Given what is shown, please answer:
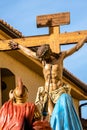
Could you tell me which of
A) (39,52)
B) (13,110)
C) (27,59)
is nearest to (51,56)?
(39,52)

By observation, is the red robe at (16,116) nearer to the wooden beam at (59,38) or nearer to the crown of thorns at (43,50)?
the crown of thorns at (43,50)

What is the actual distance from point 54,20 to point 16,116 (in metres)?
3.94

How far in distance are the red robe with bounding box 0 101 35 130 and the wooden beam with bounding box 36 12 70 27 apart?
12.0ft

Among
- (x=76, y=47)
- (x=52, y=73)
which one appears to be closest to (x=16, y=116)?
(x=52, y=73)

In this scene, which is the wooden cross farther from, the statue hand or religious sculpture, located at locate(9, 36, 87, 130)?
religious sculpture, located at locate(9, 36, 87, 130)

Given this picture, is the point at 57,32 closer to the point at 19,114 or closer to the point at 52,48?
the point at 52,48

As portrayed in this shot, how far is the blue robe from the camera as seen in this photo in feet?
23.7

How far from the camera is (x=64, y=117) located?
739 cm

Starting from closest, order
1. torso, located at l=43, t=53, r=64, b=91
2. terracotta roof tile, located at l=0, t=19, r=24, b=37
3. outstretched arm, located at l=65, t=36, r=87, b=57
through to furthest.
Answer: torso, located at l=43, t=53, r=64, b=91
outstretched arm, located at l=65, t=36, r=87, b=57
terracotta roof tile, located at l=0, t=19, r=24, b=37

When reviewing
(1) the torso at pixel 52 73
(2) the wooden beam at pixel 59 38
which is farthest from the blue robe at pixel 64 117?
(2) the wooden beam at pixel 59 38

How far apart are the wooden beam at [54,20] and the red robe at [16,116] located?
366 cm

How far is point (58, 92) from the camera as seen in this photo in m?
7.99

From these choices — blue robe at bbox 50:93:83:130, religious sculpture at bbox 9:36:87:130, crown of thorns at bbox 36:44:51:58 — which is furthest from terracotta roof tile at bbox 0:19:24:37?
blue robe at bbox 50:93:83:130

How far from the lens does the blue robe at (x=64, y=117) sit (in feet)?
23.7
